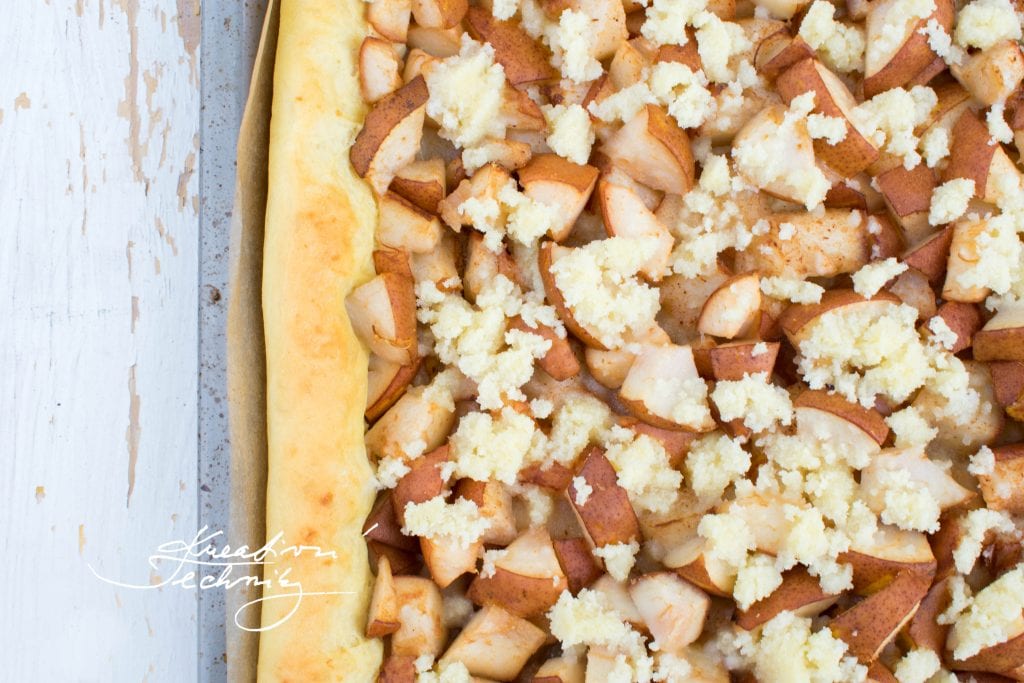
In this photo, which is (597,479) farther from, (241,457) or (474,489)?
(241,457)

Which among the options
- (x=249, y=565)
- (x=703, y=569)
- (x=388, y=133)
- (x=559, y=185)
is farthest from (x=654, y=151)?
(x=249, y=565)

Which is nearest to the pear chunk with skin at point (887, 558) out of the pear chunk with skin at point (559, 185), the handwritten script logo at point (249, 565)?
the pear chunk with skin at point (559, 185)

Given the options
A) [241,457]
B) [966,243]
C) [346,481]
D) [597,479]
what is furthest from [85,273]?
[966,243]

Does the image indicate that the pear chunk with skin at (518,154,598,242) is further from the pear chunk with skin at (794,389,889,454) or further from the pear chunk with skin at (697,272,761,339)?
the pear chunk with skin at (794,389,889,454)

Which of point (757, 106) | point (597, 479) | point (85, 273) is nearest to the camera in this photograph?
point (597, 479)

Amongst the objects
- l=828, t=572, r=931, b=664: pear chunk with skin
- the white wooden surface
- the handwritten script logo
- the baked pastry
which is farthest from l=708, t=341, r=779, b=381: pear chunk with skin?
the white wooden surface

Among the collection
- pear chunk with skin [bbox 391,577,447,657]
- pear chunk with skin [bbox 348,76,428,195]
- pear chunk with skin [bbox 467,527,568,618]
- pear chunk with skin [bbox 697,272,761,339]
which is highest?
pear chunk with skin [bbox 348,76,428,195]

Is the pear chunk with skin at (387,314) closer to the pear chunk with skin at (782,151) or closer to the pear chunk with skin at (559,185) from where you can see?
the pear chunk with skin at (559,185)
